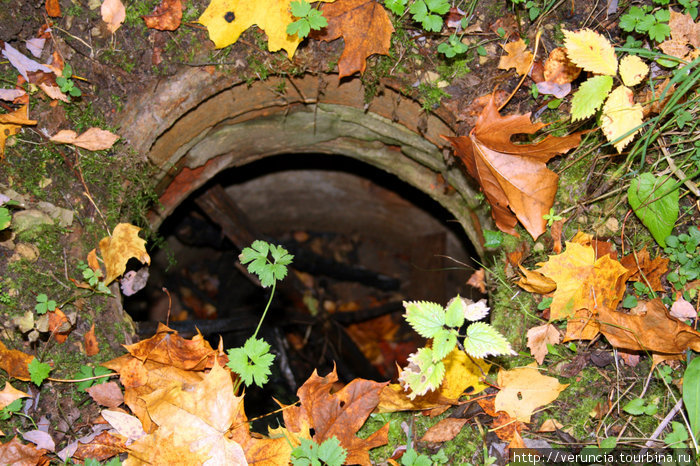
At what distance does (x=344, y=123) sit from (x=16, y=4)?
1.55 meters

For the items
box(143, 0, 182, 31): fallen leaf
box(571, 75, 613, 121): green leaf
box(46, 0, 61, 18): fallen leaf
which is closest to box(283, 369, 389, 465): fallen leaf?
box(571, 75, 613, 121): green leaf

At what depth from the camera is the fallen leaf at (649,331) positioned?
172cm

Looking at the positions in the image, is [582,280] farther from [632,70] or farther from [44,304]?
[44,304]

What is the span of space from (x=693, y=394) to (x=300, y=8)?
2.03 metres

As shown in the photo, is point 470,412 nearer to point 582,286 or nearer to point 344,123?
point 582,286

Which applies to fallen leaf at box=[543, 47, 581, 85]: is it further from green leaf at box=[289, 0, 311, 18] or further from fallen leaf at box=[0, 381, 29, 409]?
fallen leaf at box=[0, 381, 29, 409]

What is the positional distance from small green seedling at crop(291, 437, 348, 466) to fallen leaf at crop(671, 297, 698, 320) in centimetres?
132

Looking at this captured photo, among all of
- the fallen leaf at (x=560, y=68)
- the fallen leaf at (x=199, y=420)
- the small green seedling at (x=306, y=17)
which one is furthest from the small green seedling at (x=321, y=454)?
the fallen leaf at (x=560, y=68)

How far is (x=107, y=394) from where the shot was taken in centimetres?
181

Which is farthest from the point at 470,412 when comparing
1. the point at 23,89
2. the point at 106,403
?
the point at 23,89

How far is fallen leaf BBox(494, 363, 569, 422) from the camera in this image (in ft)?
5.83

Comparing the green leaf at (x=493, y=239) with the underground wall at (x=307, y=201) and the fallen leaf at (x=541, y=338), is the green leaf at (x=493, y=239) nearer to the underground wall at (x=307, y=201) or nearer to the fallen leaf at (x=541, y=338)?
the underground wall at (x=307, y=201)

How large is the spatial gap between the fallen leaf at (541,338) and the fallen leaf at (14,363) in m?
1.90

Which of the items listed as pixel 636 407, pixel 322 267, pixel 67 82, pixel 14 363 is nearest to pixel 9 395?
pixel 14 363
